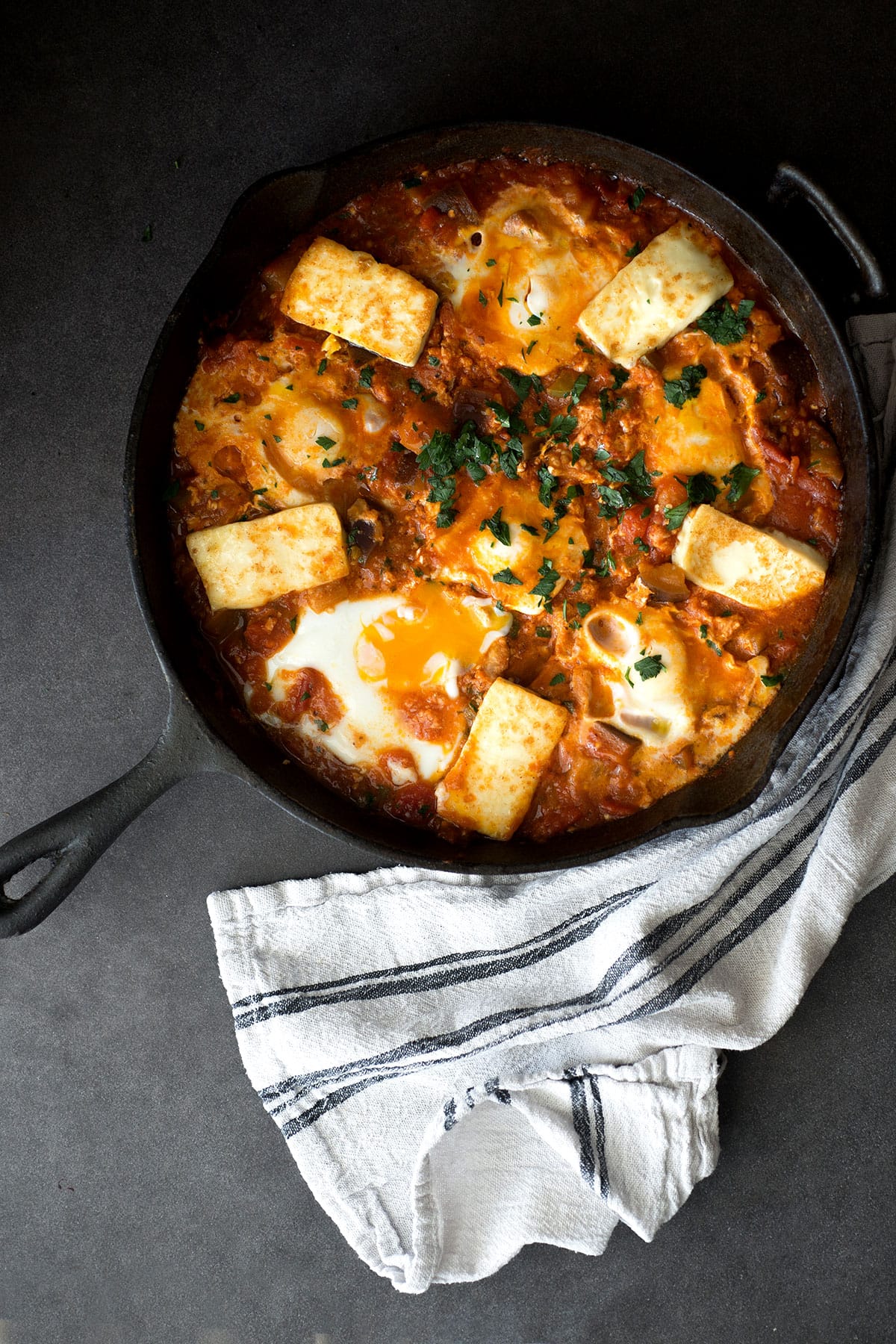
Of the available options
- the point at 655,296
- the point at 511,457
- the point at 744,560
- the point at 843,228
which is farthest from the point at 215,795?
the point at 843,228

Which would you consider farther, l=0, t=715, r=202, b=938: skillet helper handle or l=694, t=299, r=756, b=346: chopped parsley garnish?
l=694, t=299, r=756, b=346: chopped parsley garnish

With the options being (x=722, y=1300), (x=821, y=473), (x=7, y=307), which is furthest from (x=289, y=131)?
(x=722, y=1300)

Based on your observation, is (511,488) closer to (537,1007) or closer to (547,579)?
(547,579)

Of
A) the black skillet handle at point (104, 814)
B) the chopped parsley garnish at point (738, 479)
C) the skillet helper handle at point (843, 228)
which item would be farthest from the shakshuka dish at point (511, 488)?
the black skillet handle at point (104, 814)

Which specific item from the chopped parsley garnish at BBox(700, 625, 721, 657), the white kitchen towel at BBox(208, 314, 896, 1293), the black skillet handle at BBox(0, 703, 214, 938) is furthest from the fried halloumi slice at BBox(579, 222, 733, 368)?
the black skillet handle at BBox(0, 703, 214, 938)

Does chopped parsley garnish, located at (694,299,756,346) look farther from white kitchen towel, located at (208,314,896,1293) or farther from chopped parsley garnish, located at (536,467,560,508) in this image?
white kitchen towel, located at (208,314,896,1293)

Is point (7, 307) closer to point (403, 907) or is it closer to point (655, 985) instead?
point (403, 907)

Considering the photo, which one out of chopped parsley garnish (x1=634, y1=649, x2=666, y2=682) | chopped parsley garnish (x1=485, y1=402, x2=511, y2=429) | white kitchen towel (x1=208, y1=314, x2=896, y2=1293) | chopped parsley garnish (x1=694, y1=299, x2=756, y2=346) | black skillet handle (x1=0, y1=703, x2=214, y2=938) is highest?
chopped parsley garnish (x1=694, y1=299, x2=756, y2=346)
